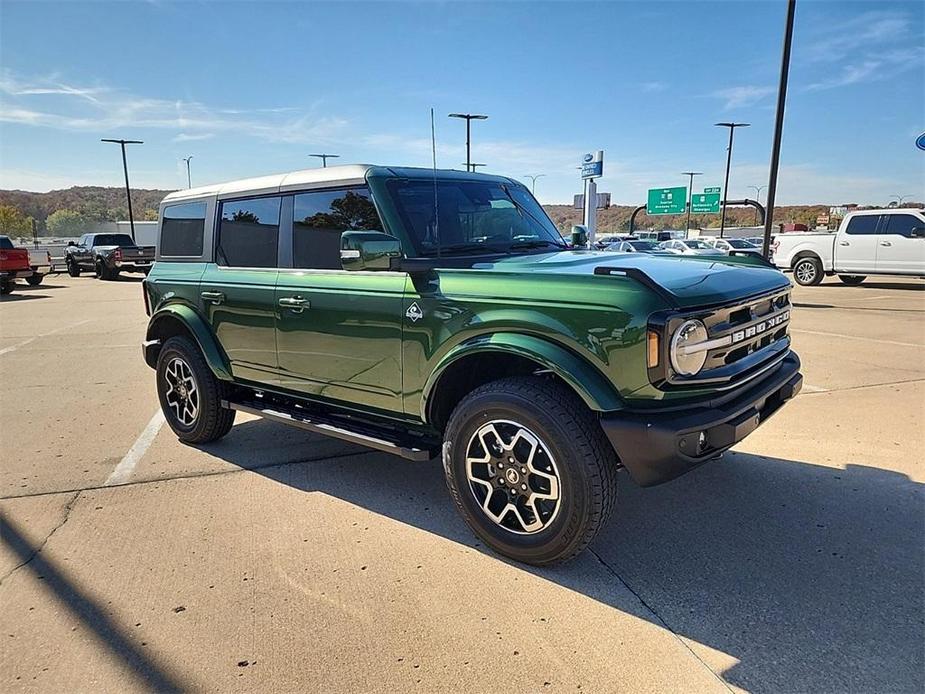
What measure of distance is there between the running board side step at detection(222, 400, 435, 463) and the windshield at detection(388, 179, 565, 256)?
3.59 feet

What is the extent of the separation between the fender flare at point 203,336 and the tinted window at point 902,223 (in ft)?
56.5

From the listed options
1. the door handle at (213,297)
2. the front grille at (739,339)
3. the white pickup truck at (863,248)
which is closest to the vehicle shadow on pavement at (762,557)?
the front grille at (739,339)

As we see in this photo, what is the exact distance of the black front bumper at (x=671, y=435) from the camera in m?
2.61

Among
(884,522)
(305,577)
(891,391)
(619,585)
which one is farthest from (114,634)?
(891,391)

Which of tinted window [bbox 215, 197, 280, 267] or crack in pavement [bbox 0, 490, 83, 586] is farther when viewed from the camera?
tinted window [bbox 215, 197, 280, 267]

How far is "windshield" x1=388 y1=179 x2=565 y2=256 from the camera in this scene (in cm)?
367

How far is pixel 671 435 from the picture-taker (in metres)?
A: 2.59

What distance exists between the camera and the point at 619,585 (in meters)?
2.90

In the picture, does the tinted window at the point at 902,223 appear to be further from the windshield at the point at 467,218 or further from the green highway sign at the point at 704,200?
the green highway sign at the point at 704,200

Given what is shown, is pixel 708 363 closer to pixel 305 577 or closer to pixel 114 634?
pixel 305 577

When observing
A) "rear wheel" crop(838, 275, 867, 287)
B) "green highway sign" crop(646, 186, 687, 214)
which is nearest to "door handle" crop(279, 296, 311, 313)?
"rear wheel" crop(838, 275, 867, 287)

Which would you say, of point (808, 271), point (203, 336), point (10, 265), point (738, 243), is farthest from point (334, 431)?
point (738, 243)

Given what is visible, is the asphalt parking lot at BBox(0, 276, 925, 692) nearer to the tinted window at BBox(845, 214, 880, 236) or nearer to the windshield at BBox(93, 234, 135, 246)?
the tinted window at BBox(845, 214, 880, 236)

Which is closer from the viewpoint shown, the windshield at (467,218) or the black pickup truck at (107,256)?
the windshield at (467,218)
